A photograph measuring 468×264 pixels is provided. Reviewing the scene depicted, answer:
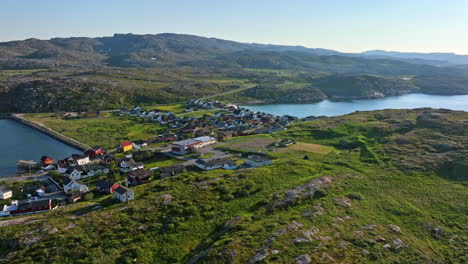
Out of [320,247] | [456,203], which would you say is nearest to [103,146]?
[320,247]

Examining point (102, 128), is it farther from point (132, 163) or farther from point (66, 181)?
point (66, 181)

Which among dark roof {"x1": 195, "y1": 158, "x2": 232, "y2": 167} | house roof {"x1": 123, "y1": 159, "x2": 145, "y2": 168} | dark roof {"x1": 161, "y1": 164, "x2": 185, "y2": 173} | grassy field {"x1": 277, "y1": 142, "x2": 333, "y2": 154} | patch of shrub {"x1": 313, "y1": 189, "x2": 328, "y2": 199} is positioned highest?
patch of shrub {"x1": 313, "y1": 189, "x2": 328, "y2": 199}

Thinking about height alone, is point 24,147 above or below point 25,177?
below

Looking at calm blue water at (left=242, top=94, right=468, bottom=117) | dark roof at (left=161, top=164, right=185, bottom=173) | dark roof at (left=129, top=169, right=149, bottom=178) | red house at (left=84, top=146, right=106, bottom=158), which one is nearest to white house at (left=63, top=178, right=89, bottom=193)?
dark roof at (left=129, top=169, right=149, bottom=178)

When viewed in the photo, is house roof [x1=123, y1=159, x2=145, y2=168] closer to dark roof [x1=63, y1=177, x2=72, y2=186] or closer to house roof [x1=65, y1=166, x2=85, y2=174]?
house roof [x1=65, y1=166, x2=85, y2=174]

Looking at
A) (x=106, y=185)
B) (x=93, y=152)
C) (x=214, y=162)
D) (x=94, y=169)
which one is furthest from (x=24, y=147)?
(x=214, y=162)

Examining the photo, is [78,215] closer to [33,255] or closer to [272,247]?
[33,255]
